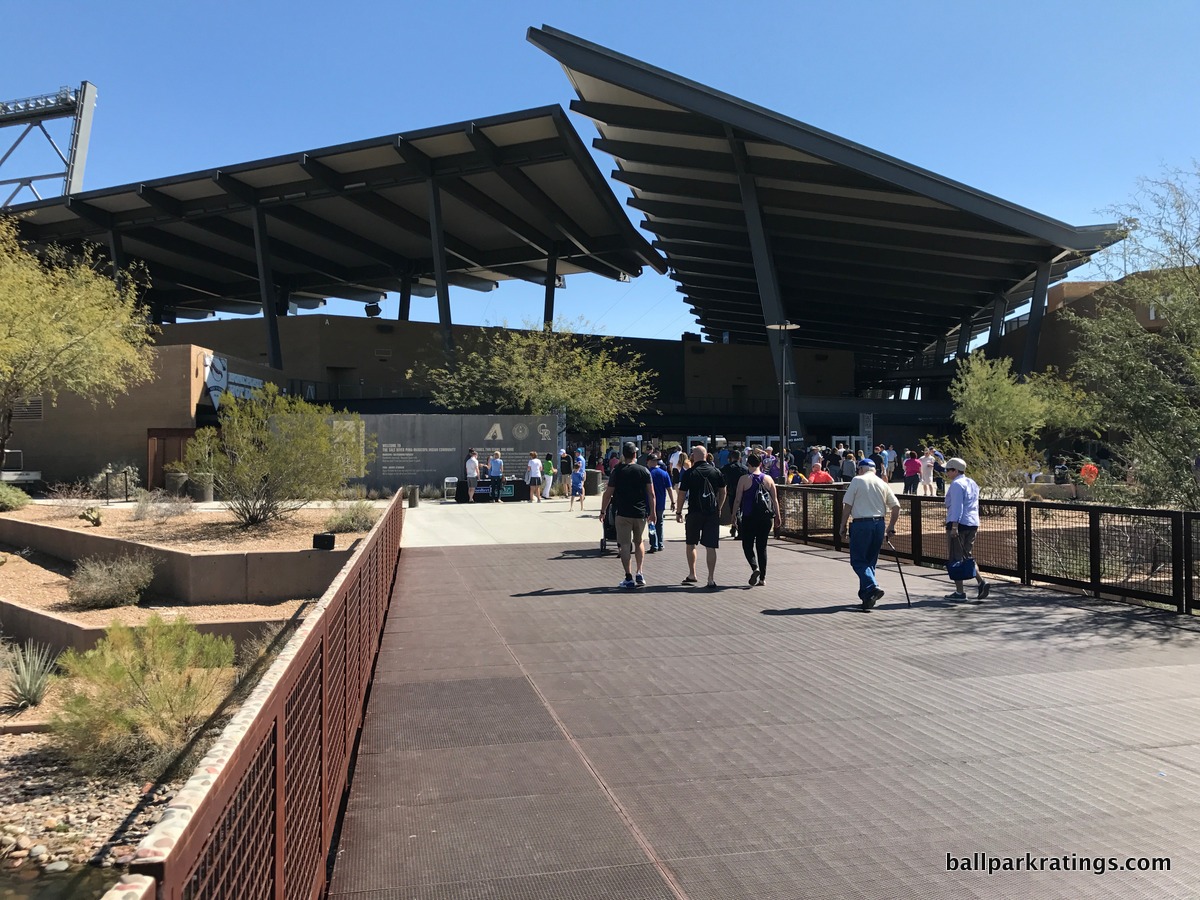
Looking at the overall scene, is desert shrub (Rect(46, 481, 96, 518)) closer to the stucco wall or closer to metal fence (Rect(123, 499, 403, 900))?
the stucco wall

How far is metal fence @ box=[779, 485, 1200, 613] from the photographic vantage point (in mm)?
8938

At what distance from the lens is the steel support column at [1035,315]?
4247 centimetres

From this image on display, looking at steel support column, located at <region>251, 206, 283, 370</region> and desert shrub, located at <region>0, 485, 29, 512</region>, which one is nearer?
desert shrub, located at <region>0, 485, 29, 512</region>

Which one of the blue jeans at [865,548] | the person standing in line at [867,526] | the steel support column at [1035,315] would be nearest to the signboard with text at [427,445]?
the person standing in line at [867,526]

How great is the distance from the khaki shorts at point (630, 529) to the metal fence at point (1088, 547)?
4760 mm

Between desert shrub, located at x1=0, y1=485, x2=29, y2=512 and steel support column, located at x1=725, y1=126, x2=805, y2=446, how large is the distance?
1074 inches

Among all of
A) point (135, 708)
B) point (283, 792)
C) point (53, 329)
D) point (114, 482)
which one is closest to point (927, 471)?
point (135, 708)

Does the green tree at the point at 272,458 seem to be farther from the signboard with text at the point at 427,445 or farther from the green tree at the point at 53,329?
the signboard with text at the point at 427,445

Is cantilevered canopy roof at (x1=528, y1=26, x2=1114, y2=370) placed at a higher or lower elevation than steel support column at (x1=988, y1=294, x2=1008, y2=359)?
higher

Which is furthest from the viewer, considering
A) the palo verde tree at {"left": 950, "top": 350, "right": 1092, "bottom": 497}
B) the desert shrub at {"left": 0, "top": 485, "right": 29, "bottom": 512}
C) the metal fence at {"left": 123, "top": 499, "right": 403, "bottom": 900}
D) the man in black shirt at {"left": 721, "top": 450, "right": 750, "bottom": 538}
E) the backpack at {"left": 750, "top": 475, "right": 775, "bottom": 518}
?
the palo verde tree at {"left": 950, "top": 350, "right": 1092, "bottom": 497}

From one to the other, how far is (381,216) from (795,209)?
2101cm

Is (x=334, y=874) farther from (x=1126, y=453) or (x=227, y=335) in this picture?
(x=227, y=335)

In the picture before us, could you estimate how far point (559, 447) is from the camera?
1199 inches

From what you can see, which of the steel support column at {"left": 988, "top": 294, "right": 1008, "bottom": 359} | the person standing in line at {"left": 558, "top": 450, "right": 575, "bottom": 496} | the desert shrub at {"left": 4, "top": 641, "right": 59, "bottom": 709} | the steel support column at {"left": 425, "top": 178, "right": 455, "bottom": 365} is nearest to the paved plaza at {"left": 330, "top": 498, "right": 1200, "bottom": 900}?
the desert shrub at {"left": 4, "top": 641, "right": 59, "bottom": 709}
